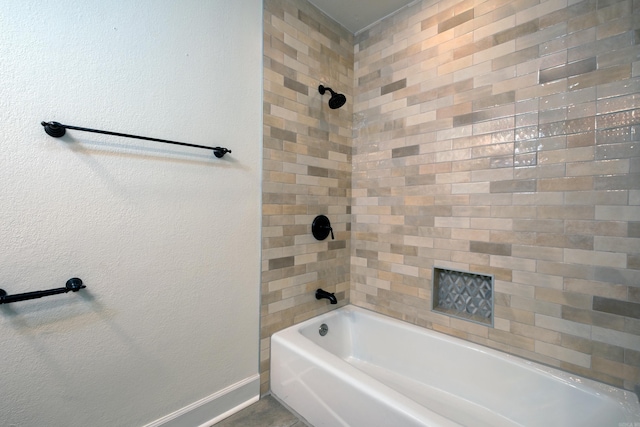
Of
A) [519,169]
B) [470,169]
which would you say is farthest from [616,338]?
[470,169]

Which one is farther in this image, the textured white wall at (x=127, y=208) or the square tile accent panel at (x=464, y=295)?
the square tile accent panel at (x=464, y=295)

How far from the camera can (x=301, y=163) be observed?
6.26ft

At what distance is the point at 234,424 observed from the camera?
5.05 feet

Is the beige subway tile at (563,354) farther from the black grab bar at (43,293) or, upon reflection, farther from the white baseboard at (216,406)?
the black grab bar at (43,293)

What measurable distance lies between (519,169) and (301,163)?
1261 millimetres

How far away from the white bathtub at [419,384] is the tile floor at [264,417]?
0.17 feet

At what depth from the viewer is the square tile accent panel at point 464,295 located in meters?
1.67

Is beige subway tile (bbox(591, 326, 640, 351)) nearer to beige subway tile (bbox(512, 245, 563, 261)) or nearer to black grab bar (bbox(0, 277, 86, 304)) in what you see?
beige subway tile (bbox(512, 245, 563, 261))

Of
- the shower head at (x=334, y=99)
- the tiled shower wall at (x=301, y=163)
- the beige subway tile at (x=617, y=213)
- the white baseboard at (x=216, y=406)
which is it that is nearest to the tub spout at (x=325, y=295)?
the tiled shower wall at (x=301, y=163)

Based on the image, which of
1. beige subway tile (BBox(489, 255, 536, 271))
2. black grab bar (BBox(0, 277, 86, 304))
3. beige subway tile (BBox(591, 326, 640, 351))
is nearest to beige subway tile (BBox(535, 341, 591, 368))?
beige subway tile (BBox(591, 326, 640, 351))

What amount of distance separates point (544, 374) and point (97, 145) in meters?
2.32

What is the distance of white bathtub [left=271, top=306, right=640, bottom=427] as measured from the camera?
121 centimetres

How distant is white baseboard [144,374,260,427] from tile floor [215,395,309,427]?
0.04m

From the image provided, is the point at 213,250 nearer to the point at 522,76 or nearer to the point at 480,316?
the point at 480,316
